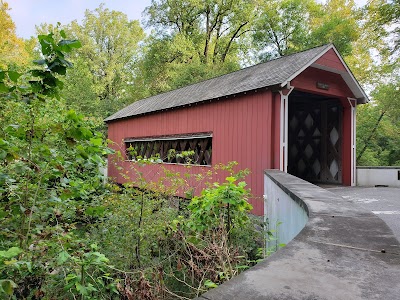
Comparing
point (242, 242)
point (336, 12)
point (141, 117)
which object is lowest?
point (242, 242)

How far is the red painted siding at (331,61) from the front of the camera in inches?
273


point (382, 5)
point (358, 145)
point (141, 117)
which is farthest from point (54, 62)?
point (358, 145)

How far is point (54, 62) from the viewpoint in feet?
5.47

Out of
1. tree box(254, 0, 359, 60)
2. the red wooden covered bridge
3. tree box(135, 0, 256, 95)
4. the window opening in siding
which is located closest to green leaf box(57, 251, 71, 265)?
the red wooden covered bridge

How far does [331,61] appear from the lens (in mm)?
7102

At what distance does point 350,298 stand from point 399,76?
64.2 feet

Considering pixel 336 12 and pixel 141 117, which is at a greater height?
pixel 336 12

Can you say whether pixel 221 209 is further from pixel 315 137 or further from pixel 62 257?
pixel 315 137

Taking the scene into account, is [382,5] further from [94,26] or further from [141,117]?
[94,26]

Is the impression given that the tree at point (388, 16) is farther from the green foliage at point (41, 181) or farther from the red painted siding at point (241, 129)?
the green foliage at point (41, 181)

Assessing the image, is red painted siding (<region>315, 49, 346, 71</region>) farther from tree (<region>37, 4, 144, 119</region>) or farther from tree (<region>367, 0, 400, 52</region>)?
tree (<region>37, 4, 144, 119</region>)

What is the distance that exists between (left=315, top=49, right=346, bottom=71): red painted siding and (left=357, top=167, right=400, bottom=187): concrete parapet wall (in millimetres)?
2757

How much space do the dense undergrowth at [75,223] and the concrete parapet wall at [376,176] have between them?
17.6 ft

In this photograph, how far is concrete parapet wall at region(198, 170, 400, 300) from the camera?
3.13 feet
